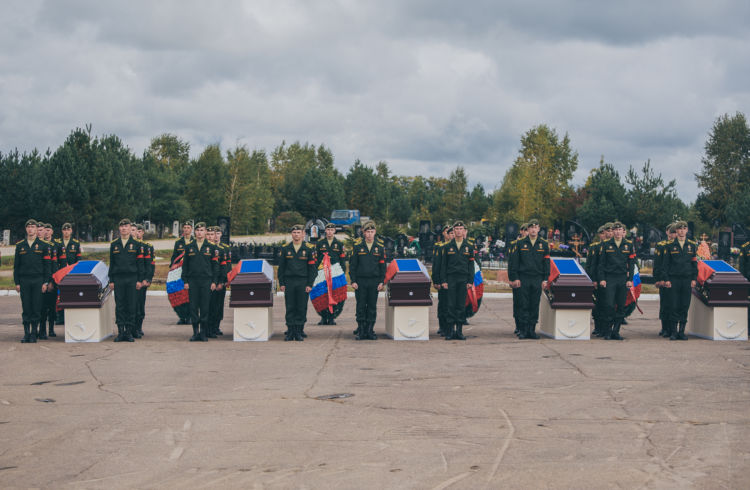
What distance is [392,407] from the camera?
23.6 ft

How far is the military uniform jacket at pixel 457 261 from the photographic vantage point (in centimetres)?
1223

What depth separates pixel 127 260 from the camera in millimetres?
11805

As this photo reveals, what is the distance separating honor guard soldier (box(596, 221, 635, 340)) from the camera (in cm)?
1222

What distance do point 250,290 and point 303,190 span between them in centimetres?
7111

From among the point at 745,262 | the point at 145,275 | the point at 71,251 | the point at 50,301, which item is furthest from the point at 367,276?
the point at 745,262

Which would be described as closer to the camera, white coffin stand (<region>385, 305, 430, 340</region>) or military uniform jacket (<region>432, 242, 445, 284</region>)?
white coffin stand (<region>385, 305, 430, 340</region>)

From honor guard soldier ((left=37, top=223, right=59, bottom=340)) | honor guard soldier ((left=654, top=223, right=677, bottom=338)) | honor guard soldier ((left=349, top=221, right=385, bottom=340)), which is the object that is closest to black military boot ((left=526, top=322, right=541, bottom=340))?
honor guard soldier ((left=654, top=223, right=677, bottom=338))

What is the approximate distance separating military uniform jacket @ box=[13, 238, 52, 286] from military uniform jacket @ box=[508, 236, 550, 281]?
25.7ft

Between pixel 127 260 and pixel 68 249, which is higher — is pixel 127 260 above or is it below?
below

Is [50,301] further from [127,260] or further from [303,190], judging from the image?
[303,190]

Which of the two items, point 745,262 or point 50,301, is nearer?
point 50,301

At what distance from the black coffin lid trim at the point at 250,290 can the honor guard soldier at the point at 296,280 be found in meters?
0.32

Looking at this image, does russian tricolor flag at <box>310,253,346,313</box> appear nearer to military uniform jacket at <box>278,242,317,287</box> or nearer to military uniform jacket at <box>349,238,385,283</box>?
military uniform jacket at <box>278,242,317,287</box>

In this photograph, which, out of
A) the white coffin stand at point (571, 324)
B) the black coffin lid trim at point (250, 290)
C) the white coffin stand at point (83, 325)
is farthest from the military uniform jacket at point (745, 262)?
the white coffin stand at point (83, 325)
